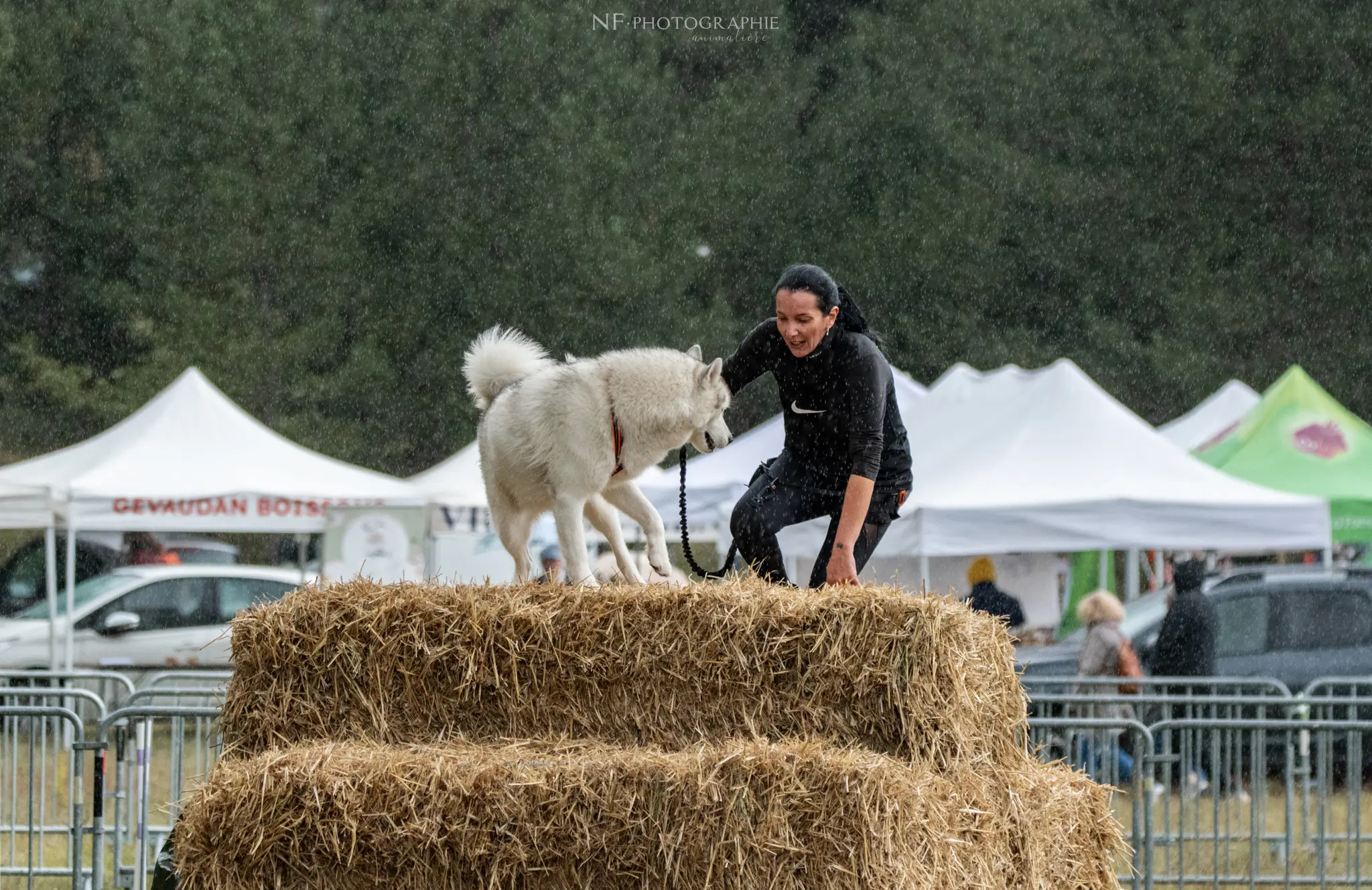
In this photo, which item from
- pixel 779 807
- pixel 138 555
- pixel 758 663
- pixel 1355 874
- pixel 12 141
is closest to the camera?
pixel 779 807

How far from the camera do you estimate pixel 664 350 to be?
592 centimetres

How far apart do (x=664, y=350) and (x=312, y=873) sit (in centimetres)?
227

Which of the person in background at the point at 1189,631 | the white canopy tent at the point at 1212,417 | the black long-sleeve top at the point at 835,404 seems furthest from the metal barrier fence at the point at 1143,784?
the white canopy tent at the point at 1212,417

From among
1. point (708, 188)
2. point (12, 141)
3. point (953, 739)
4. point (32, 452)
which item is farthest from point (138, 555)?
point (953, 739)

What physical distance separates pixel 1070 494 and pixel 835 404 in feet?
24.5

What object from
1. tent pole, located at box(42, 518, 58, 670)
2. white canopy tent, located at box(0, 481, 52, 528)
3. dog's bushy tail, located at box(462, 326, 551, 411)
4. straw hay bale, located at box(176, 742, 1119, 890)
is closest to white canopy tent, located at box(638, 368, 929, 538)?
white canopy tent, located at box(0, 481, 52, 528)

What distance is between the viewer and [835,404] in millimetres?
5488

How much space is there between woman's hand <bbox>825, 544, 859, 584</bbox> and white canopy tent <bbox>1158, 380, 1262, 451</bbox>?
1496 cm

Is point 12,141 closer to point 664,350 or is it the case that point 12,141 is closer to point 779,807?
point 664,350

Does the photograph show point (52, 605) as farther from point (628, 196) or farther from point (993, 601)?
point (628, 196)

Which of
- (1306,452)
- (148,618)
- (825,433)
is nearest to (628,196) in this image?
(148,618)

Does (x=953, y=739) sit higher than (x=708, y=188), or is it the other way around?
(x=708, y=188)

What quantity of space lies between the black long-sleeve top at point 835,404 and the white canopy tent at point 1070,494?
673 centimetres

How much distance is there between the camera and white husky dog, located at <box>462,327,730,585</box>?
17.8ft
